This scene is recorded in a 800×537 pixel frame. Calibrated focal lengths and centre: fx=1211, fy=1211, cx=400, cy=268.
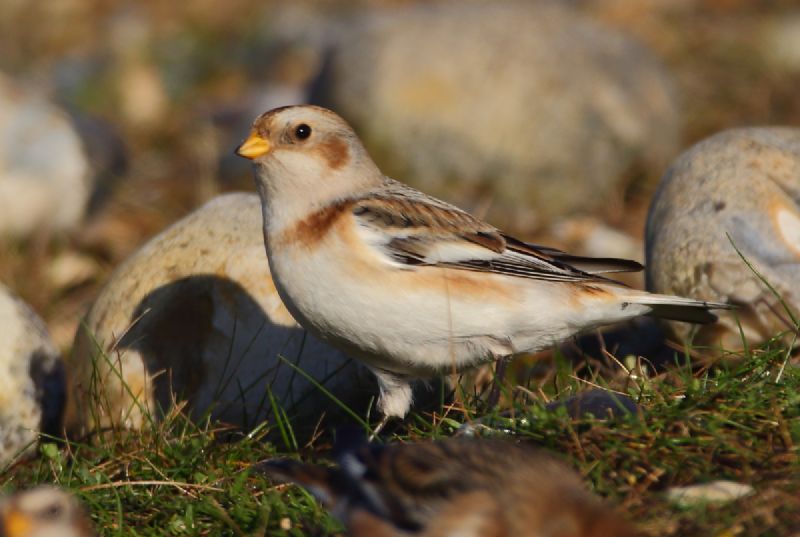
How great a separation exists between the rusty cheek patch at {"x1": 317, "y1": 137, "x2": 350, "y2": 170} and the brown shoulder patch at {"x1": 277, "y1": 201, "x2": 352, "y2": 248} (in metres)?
0.25

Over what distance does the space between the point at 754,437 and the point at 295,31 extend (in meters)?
11.8

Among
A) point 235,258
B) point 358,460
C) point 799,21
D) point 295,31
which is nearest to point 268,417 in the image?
point 235,258

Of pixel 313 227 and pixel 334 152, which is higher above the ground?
pixel 334 152

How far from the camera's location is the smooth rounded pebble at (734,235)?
532 cm

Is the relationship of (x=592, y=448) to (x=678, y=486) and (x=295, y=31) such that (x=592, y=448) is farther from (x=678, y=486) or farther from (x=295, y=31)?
(x=295, y=31)

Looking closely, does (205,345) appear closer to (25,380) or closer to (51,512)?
(25,380)

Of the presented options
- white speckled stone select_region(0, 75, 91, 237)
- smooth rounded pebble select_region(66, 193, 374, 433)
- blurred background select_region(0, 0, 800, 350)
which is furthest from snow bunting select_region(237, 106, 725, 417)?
white speckled stone select_region(0, 75, 91, 237)

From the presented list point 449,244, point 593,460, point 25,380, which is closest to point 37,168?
point 25,380

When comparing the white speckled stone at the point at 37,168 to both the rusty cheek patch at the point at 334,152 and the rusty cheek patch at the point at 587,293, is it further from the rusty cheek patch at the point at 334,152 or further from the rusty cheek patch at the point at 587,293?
the rusty cheek patch at the point at 587,293

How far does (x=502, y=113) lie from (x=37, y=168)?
3.61 meters

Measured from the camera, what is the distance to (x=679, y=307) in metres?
4.93

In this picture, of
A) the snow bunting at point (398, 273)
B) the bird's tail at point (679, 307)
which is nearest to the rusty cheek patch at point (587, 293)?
the snow bunting at point (398, 273)

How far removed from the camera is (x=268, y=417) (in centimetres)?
524

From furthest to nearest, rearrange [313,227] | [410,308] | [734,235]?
[734,235]
[313,227]
[410,308]
